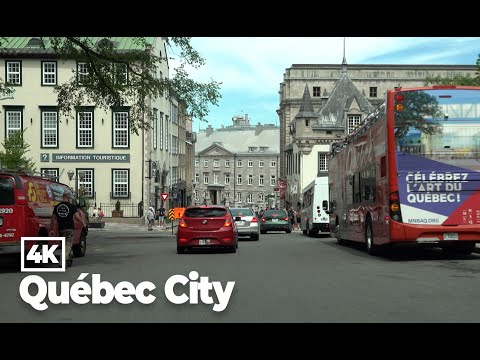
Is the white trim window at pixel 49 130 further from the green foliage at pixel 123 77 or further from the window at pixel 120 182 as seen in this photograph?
the green foliage at pixel 123 77

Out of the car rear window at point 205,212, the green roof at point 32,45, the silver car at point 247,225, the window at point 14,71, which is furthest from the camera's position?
the window at point 14,71

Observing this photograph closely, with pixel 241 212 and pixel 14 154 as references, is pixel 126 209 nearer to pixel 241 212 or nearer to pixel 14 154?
pixel 14 154

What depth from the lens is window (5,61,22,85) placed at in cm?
5678

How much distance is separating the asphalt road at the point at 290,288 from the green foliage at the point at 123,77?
8047mm

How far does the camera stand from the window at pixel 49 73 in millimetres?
56931

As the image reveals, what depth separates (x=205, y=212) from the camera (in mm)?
22672

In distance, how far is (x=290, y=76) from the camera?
111500 millimetres

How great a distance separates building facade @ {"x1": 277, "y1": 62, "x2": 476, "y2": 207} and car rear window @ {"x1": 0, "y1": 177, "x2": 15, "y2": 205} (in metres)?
74.3

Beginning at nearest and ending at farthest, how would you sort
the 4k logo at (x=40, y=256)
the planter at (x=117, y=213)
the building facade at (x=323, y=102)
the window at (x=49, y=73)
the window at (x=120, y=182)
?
1. the 4k logo at (x=40, y=256)
2. the planter at (x=117, y=213)
3. the window at (x=49, y=73)
4. the window at (x=120, y=182)
5. the building facade at (x=323, y=102)

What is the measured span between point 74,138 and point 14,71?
22.3ft

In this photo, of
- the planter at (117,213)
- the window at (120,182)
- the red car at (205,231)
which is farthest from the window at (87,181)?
the red car at (205,231)

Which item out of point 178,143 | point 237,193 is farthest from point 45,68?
point 237,193

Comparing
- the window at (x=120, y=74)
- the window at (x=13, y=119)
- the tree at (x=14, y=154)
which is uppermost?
the window at (x=13, y=119)
